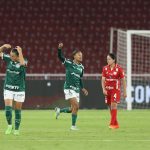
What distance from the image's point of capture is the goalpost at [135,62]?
2720cm

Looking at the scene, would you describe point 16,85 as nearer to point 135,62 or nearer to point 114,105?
point 114,105

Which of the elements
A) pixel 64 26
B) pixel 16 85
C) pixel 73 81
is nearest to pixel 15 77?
pixel 16 85

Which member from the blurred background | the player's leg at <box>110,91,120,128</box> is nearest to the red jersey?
the player's leg at <box>110,91,120,128</box>

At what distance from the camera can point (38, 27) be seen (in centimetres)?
3547

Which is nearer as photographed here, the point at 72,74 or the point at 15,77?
the point at 15,77

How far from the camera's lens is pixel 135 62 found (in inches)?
1332

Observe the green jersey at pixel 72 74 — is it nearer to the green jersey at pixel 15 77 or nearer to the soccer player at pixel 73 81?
the soccer player at pixel 73 81

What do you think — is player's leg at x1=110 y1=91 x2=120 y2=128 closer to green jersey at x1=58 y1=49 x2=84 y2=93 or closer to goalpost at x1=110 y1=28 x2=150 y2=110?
green jersey at x1=58 y1=49 x2=84 y2=93

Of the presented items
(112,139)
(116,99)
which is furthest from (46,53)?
(112,139)

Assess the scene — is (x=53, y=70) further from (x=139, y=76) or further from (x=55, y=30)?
(x=139, y=76)

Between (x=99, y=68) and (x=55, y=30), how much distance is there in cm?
310

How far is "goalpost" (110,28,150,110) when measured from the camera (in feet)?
89.2

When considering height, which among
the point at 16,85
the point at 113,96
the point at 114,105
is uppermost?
the point at 16,85

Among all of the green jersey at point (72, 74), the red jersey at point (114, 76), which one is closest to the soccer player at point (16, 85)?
the green jersey at point (72, 74)
